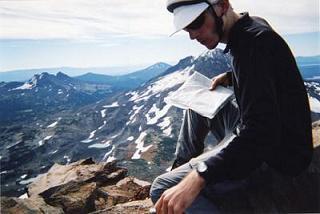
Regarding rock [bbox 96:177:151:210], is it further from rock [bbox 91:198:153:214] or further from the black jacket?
the black jacket

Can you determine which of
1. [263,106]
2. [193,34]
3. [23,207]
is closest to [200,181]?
[263,106]

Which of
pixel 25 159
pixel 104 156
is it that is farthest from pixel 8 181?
pixel 104 156

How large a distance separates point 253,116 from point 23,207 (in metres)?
5.52

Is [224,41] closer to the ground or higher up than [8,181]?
higher up

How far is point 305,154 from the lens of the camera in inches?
156

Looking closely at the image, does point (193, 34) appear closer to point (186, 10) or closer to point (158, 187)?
point (186, 10)

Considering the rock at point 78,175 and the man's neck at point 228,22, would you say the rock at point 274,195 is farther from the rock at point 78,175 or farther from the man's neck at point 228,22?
the rock at point 78,175

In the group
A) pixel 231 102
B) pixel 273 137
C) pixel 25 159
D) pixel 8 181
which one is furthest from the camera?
pixel 25 159

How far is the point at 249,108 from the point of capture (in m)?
3.39

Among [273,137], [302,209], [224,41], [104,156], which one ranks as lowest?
[104,156]

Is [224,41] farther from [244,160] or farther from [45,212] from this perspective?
[45,212]

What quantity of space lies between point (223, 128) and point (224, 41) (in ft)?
4.58

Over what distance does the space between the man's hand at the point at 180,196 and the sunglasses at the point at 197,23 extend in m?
1.39

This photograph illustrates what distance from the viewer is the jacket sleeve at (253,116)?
132 inches
